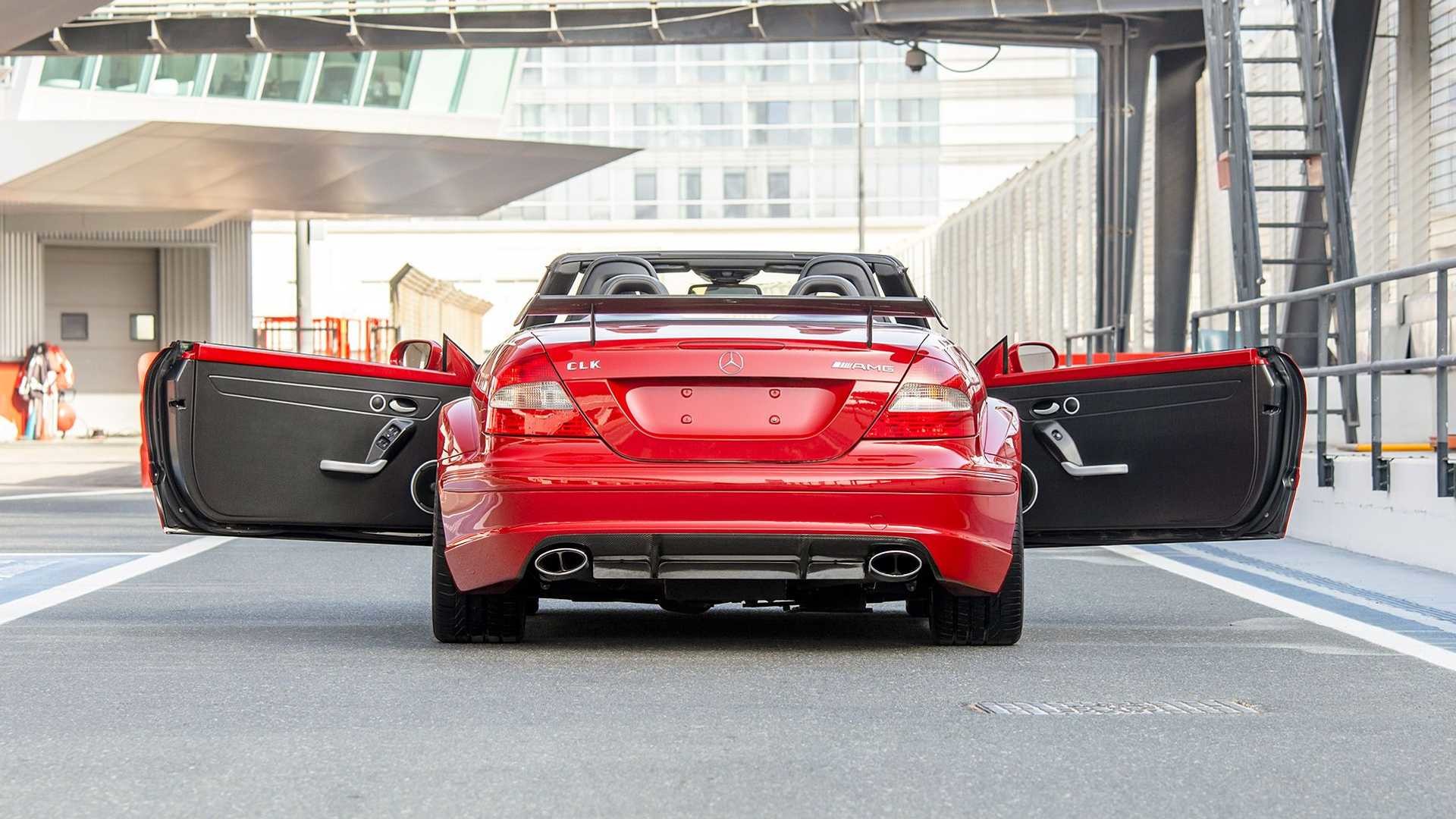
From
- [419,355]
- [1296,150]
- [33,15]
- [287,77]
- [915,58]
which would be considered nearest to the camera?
[419,355]

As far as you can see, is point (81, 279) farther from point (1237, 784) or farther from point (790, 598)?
point (1237, 784)

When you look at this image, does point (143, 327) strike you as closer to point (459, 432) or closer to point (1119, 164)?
point (1119, 164)

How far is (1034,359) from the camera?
7805 millimetres

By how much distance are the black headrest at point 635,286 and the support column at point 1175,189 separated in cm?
1729

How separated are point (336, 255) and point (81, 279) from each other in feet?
146

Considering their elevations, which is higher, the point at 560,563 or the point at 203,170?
the point at 203,170

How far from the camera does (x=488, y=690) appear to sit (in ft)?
19.1

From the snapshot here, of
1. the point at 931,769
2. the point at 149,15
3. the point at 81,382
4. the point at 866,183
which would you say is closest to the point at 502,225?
the point at 866,183

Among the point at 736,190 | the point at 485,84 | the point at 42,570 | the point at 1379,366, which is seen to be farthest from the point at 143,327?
the point at 736,190

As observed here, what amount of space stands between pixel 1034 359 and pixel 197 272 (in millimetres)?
30112

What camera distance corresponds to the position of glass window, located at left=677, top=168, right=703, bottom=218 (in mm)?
85938

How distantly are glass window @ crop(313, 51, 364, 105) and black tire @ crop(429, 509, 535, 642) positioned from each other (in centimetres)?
2705

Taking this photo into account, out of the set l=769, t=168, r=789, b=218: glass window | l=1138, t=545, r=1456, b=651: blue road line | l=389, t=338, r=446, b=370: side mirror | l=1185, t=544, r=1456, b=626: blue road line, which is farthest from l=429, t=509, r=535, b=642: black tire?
l=769, t=168, r=789, b=218: glass window

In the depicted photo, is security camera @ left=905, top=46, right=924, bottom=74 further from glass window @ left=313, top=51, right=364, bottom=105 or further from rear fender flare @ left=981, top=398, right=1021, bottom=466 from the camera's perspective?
rear fender flare @ left=981, top=398, right=1021, bottom=466
